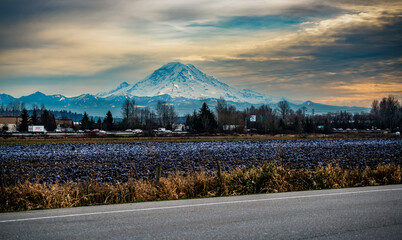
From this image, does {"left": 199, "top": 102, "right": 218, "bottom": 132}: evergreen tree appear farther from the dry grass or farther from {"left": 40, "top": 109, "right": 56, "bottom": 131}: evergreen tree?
the dry grass

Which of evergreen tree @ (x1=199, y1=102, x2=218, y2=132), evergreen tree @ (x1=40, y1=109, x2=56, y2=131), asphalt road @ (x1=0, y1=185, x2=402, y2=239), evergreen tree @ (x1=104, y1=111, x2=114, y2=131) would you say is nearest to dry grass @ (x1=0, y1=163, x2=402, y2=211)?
asphalt road @ (x1=0, y1=185, x2=402, y2=239)

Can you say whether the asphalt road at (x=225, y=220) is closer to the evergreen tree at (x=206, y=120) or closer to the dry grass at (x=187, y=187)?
the dry grass at (x=187, y=187)

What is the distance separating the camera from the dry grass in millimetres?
11805

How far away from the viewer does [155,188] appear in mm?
13234

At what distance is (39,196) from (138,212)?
391cm

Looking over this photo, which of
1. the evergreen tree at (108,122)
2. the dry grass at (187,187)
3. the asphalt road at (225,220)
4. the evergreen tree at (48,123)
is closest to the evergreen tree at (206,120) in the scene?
the evergreen tree at (108,122)

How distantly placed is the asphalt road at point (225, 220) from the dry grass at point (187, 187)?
121cm

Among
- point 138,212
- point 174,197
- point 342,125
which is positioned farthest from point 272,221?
point 342,125

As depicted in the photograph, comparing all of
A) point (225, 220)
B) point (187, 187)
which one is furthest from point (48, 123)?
point (225, 220)

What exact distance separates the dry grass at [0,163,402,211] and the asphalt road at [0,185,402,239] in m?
1.21

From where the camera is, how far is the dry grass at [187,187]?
465 inches

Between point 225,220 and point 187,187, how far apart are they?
16.3 feet

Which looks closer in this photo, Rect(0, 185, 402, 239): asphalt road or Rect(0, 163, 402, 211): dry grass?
Rect(0, 185, 402, 239): asphalt road

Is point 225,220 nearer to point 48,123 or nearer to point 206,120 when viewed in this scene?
point 206,120
